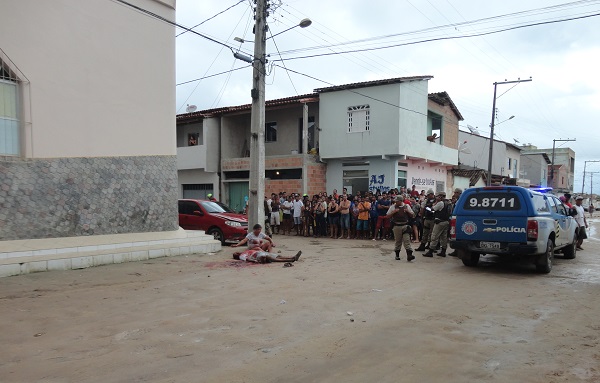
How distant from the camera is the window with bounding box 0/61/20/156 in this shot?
9.38m

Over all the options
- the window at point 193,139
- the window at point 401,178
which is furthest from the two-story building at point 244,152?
the window at point 401,178

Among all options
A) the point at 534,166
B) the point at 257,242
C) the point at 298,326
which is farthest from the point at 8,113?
the point at 534,166

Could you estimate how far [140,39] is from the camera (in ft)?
38.8

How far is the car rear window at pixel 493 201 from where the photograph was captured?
30.0ft

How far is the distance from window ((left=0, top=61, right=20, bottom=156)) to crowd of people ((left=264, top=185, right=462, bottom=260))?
879cm

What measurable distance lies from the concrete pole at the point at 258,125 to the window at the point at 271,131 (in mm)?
12014

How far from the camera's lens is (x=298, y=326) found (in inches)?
213

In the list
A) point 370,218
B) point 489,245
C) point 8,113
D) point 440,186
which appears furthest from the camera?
point 440,186

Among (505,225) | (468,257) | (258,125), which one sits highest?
(258,125)

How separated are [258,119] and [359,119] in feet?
30.6

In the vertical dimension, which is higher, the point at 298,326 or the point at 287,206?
the point at 287,206

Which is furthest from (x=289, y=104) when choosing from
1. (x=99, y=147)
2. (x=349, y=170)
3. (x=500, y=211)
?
(x=500, y=211)

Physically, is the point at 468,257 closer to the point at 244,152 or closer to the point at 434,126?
the point at 434,126

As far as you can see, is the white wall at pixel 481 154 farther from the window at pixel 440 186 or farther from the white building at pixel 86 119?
the white building at pixel 86 119
